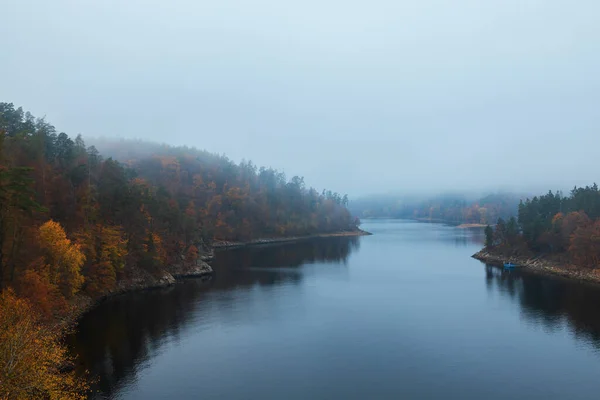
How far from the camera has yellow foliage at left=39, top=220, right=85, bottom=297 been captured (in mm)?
50594

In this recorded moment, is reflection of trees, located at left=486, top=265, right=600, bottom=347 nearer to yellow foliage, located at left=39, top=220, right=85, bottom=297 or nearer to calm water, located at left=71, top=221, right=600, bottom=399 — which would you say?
calm water, located at left=71, top=221, right=600, bottom=399

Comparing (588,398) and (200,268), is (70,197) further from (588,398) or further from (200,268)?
(588,398)

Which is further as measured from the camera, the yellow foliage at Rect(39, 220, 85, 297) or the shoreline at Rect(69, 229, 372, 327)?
the shoreline at Rect(69, 229, 372, 327)

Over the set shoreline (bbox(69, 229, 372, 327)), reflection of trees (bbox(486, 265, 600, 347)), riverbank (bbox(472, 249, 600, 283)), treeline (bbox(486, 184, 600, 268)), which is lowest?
reflection of trees (bbox(486, 265, 600, 347))

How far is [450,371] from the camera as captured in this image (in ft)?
133

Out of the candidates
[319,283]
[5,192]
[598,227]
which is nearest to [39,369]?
[5,192]

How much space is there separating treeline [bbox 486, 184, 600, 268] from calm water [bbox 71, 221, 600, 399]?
11261 millimetres

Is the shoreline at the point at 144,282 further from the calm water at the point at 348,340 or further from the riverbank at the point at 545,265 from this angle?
the riverbank at the point at 545,265

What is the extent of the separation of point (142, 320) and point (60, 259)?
41.4ft

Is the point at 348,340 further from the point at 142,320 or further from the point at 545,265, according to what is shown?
the point at 545,265

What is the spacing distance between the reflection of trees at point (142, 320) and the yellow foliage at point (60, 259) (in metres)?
4.96

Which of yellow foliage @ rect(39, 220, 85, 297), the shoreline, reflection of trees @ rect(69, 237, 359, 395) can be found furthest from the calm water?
yellow foliage @ rect(39, 220, 85, 297)

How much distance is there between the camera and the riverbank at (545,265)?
290 feet

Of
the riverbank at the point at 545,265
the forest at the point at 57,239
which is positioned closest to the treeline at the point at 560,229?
the riverbank at the point at 545,265
